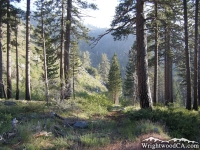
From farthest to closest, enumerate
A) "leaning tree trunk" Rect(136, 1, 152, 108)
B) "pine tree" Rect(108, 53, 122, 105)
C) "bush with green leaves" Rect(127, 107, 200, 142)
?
"pine tree" Rect(108, 53, 122, 105) → "leaning tree trunk" Rect(136, 1, 152, 108) → "bush with green leaves" Rect(127, 107, 200, 142)

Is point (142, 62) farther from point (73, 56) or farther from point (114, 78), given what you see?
point (114, 78)

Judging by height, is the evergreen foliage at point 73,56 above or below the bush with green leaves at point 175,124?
above

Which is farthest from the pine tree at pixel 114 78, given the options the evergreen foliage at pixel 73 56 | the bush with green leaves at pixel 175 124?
the bush with green leaves at pixel 175 124

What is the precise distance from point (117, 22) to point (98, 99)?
6703mm

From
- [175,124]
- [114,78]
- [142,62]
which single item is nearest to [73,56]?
[142,62]

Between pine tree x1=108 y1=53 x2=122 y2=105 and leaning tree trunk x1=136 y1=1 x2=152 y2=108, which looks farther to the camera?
pine tree x1=108 y1=53 x2=122 y2=105

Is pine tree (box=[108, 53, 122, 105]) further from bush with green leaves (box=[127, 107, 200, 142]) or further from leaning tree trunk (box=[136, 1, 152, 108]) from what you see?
bush with green leaves (box=[127, 107, 200, 142])

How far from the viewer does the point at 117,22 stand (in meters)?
8.26

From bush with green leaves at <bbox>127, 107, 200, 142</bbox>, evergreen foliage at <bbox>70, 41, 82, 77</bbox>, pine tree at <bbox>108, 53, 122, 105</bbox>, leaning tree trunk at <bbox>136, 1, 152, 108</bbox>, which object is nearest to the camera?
bush with green leaves at <bbox>127, 107, 200, 142</bbox>

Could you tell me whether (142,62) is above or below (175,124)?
above

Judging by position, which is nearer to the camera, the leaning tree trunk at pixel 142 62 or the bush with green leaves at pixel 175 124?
the bush with green leaves at pixel 175 124

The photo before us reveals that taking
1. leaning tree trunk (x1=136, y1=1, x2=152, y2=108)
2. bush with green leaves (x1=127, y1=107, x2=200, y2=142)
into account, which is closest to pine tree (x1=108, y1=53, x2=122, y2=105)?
leaning tree trunk (x1=136, y1=1, x2=152, y2=108)

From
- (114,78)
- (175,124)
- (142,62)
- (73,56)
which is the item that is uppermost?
(73,56)

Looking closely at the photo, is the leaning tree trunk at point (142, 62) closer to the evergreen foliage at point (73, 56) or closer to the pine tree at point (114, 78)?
the evergreen foliage at point (73, 56)
